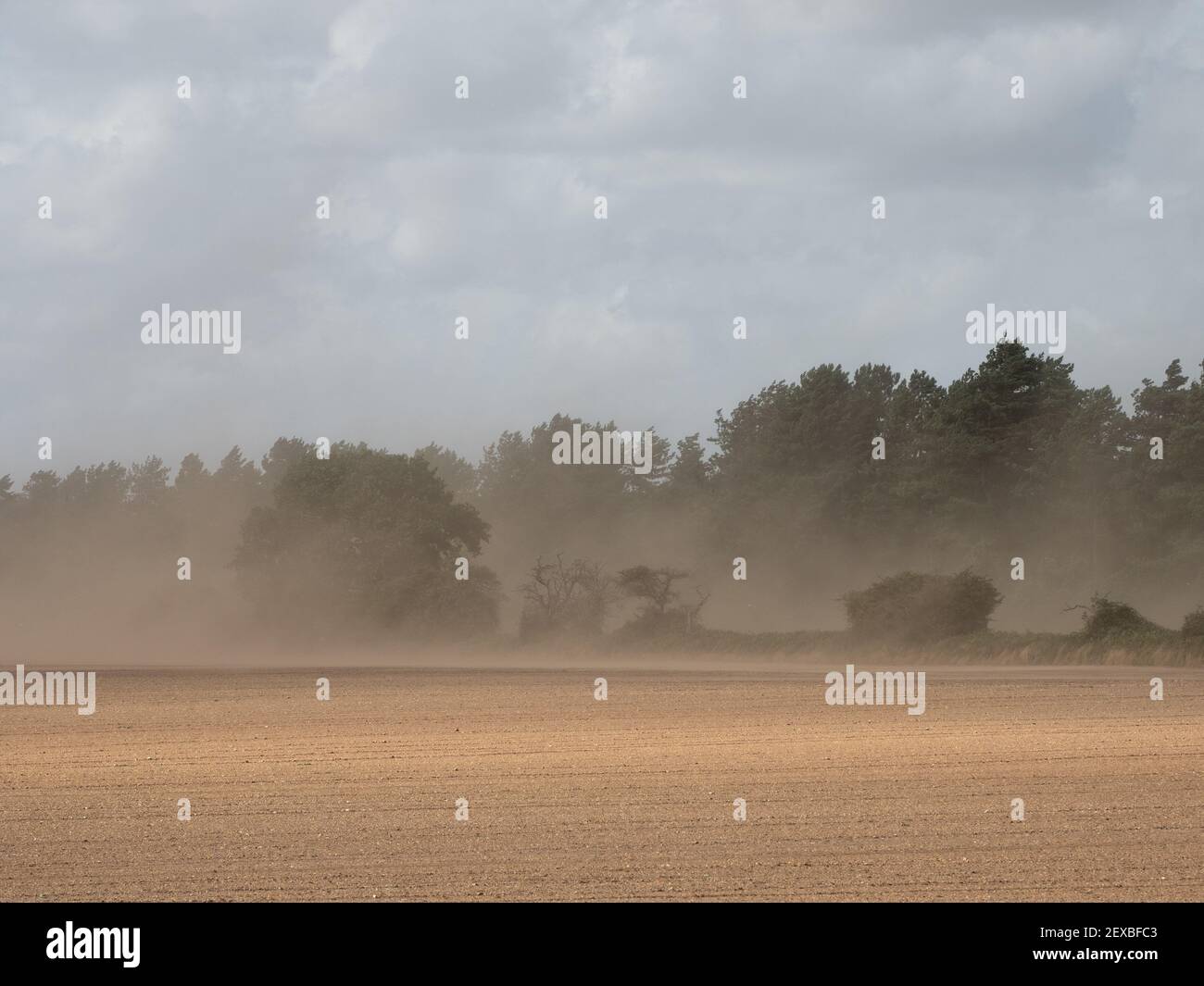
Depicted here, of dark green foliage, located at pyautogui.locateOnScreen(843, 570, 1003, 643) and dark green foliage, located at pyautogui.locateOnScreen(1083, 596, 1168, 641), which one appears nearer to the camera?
dark green foliage, located at pyautogui.locateOnScreen(1083, 596, 1168, 641)

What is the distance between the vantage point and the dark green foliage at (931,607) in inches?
2079

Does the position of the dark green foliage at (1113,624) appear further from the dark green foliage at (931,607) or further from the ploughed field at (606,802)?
the ploughed field at (606,802)

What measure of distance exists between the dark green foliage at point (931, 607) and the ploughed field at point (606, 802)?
820 inches

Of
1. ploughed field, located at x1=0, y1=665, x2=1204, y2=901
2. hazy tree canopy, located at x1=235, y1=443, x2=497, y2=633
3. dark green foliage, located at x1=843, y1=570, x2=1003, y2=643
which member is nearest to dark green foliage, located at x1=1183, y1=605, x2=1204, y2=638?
dark green foliage, located at x1=843, y1=570, x2=1003, y2=643

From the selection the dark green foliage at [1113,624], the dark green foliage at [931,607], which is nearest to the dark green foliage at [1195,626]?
the dark green foliage at [1113,624]

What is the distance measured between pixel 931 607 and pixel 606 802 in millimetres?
38068

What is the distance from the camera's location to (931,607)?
5303 centimetres

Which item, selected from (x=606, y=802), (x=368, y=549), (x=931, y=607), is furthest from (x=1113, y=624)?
(x=368, y=549)

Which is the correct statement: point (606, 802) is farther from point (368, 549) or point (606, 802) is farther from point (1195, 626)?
point (368, 549)

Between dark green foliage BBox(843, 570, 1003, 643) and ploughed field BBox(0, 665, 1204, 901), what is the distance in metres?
20.8

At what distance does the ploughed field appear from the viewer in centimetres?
1231

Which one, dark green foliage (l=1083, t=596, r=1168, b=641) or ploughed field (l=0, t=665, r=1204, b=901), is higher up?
dark green foliage (l=1083, t=596, r=1168, b=641)

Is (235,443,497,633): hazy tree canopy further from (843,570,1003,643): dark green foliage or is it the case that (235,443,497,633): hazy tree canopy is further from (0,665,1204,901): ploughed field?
(0,665,1204,901): ploughed field

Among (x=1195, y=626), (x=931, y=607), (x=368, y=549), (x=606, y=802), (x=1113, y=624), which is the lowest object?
(x=606, y=802)
